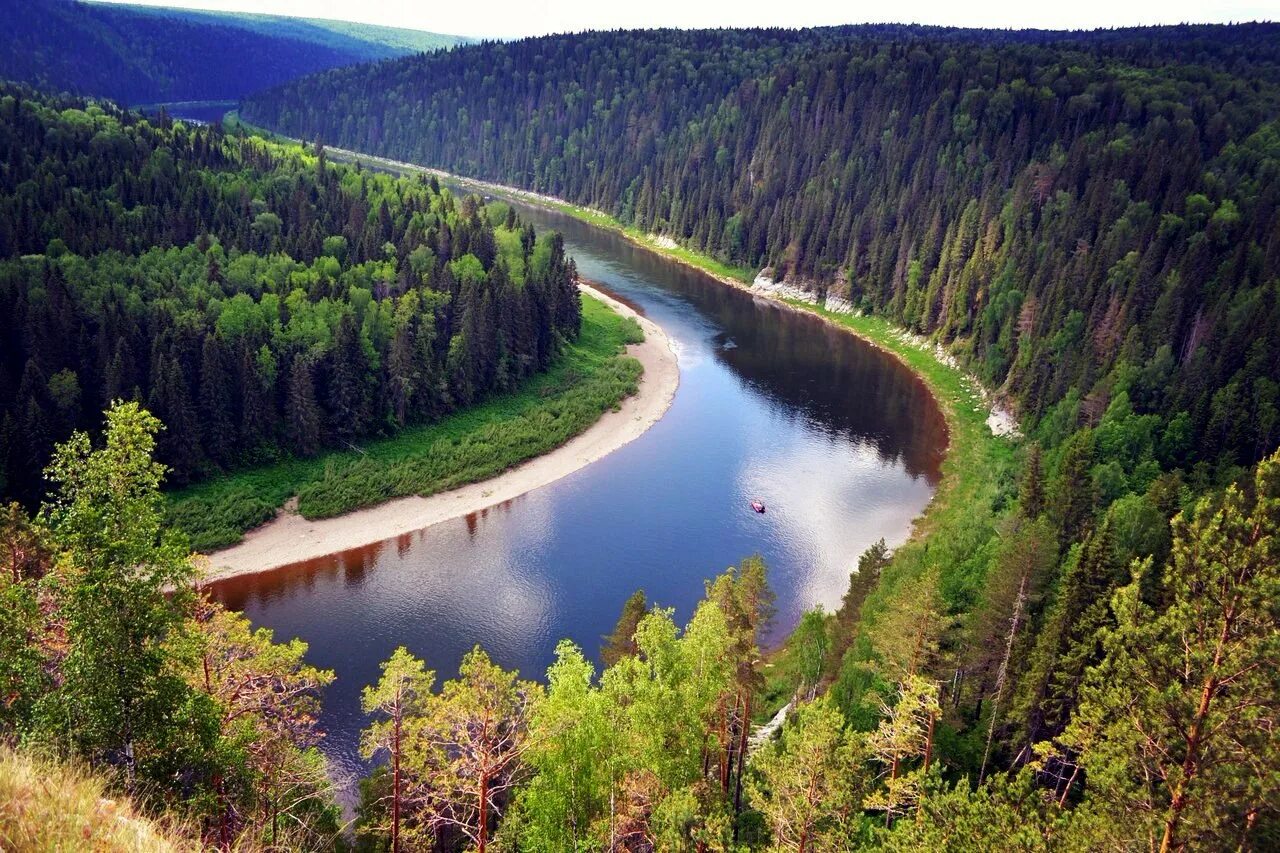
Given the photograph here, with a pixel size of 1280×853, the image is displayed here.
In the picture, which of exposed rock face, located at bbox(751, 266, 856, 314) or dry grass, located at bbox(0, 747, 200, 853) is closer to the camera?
dry grass, located at bbox(0, 747, 200, 853)

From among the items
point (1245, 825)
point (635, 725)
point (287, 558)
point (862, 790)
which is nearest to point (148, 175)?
point (287, 558)

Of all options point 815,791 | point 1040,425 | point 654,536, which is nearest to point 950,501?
point 1040,425

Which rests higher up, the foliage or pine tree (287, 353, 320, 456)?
the foliage

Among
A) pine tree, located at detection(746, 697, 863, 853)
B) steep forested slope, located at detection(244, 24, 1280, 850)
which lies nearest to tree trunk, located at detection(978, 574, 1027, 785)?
steep forested slope, located at detection(244, 24, 1280, 850)

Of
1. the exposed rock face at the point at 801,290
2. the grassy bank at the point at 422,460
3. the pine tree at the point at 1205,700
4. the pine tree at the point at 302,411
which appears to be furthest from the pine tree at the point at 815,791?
the exposed rock face at the point at 801,290

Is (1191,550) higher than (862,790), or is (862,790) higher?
(1191,550)

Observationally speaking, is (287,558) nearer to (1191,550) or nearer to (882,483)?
(882,483)

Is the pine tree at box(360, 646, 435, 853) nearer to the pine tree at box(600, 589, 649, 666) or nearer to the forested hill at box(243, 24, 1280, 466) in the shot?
the pine tree at box(600, 589, 649, 666)
